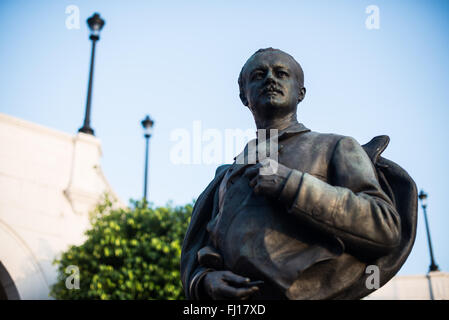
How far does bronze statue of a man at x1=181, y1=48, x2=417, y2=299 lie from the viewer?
9.27ft

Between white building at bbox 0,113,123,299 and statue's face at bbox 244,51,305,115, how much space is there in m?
14.4

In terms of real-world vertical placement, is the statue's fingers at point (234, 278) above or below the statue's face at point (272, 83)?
below

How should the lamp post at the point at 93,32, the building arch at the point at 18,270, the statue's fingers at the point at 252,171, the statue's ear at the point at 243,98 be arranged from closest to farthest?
the statue's fingers at the point at 252,171 < the statue's ear at the point at 243,98 < the building arch at the point at 18,270 < the lamp post at the point at 93,32

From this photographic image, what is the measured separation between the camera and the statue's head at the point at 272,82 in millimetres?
3479

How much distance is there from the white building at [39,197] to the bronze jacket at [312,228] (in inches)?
583

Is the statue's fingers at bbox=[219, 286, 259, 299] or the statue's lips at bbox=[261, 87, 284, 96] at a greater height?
the statue's lips at bbox=[261, 87, 284, 96]

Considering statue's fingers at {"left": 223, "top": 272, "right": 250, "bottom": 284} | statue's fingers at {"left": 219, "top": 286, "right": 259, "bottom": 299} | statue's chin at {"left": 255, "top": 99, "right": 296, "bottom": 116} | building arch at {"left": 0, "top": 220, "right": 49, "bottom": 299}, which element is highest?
statue's chin at {"left": 255, "top": 99, "right": 296, "bottom": 116}

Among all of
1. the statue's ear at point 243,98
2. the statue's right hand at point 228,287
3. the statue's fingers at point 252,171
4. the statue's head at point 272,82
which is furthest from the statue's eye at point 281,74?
the statue's right hand at point 228,287

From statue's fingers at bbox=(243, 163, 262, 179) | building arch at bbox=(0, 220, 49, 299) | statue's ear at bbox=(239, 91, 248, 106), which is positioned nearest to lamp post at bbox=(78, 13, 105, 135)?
building arch at bbox=(0, 220, 49, 299)

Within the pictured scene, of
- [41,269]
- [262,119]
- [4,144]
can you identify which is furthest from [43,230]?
[262,119]

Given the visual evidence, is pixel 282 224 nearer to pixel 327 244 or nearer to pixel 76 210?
pixel 327 244

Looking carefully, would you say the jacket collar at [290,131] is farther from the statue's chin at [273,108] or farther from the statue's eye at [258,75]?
the statue's eye at [258,75]

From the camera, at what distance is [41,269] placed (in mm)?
17188

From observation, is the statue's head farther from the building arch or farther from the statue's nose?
the building arch
